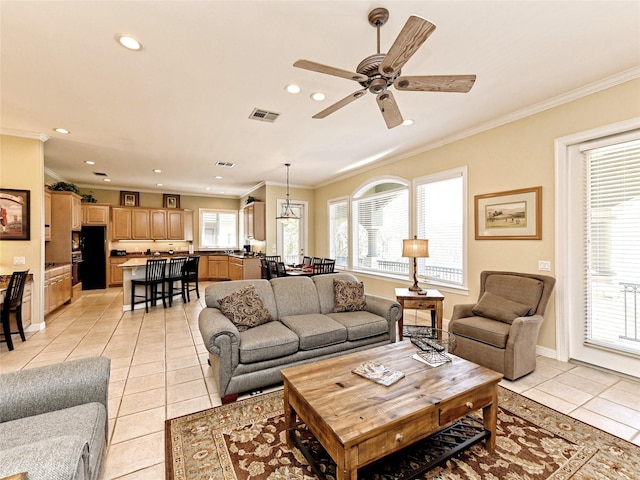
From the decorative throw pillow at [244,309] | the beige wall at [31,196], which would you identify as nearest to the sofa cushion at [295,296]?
the decorative throw pillow at [244,309]

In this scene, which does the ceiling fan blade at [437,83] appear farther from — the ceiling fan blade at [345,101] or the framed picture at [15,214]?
the framed picture at [15,214]

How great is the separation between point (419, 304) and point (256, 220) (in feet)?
17.7

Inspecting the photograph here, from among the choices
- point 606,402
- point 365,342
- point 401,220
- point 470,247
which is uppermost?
point 401,220

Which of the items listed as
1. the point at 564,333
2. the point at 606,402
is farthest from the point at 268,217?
the point at 606,402

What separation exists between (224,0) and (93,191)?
8.91 meters

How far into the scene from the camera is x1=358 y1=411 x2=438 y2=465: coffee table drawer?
1.40 meters

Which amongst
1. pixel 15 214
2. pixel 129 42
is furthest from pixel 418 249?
pixel 15 214

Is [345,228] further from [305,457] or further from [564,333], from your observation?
[305,457]

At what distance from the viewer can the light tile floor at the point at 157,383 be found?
2.01 metres

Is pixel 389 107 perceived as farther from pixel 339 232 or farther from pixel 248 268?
pixel 248 268

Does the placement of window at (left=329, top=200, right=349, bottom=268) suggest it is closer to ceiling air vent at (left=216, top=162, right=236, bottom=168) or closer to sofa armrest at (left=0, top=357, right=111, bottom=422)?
ceiling air vent at (left=216, top=162, right=236, bottom=168)

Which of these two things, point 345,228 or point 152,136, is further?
point 345,228

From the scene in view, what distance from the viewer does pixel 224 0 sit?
6.17ft

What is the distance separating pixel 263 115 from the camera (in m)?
3.66
